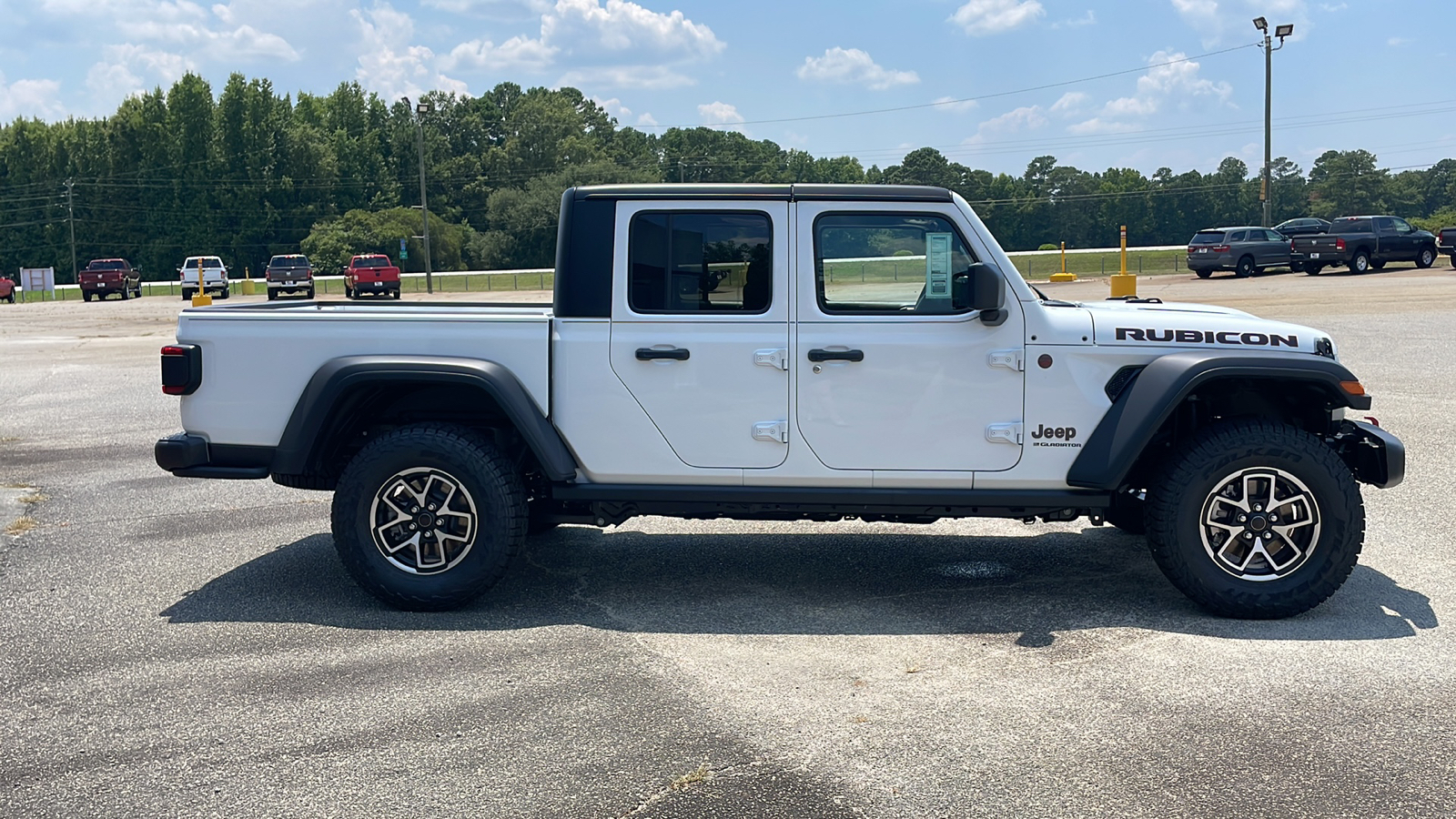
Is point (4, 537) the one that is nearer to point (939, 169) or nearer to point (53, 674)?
point (53, 674)

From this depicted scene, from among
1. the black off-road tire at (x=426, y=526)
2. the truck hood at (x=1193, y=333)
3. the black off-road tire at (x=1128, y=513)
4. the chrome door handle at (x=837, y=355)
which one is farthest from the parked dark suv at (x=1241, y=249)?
the black off-road tire at (x=426, y=526)

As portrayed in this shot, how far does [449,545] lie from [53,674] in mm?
1761

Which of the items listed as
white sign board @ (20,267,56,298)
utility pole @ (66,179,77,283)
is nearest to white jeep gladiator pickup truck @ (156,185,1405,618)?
white sign board @ (20,267,56,298)

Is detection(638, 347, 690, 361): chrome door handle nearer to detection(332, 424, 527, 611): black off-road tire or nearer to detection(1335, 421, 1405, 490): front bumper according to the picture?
detection(332, 424, 527, 611): black off-road tire

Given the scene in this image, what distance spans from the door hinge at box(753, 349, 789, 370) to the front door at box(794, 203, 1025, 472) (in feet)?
0.20

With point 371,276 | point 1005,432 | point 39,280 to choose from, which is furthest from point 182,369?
point 39,280

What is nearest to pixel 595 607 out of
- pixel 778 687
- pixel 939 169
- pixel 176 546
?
pixel 778 687

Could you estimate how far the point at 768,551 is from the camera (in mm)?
7098

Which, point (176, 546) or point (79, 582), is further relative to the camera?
point (176, 546)

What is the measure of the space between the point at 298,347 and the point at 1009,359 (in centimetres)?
350

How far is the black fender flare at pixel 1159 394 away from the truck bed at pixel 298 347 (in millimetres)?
2645

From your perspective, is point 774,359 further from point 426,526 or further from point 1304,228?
point 1304,228

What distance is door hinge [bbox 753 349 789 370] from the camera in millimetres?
5746

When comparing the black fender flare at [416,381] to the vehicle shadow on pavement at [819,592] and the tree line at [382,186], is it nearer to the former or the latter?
the vehicle shadow on pavement at [819,592]
